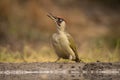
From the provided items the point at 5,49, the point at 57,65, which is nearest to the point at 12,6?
the point at 5,49

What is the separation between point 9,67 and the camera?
33.4 feet

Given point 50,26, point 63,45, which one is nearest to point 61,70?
point 63,45

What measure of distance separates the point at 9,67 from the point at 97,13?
8.39 metres

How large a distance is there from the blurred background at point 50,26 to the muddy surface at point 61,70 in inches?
88.3

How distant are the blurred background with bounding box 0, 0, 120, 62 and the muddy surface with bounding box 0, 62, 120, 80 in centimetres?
224

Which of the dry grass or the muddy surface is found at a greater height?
the dry grass

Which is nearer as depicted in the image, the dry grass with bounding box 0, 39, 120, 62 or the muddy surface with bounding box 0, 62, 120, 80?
the muddy surface with bounding box 0, 62, 120, 80

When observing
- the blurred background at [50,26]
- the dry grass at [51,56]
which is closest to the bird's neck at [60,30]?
the dry grass at [51,56]

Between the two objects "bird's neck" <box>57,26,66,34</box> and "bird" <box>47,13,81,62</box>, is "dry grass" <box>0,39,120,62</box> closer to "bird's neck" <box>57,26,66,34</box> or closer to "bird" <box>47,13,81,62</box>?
"bird" <box>47,13,81,62</box>

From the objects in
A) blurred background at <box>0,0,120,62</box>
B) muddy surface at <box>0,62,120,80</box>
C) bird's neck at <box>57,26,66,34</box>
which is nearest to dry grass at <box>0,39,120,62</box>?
blurred background at <box>0,0,120,62</box>

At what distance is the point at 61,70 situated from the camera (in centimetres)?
1021

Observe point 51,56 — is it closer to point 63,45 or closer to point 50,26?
point 63,45

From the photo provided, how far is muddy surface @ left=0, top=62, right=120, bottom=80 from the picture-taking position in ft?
32.6

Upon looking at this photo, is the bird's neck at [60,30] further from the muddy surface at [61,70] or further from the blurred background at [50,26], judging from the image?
the blurred background at [50,26]
